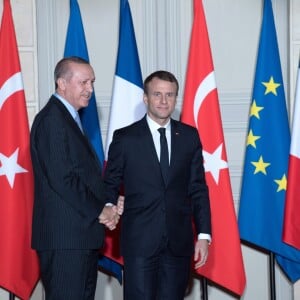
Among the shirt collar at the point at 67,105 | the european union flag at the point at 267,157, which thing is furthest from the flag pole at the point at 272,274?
the shirt collar at the point at 67,105

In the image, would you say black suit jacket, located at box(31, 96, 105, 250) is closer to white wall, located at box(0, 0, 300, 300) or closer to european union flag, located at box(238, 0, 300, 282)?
european union flag, located at box(238, 0, 300, 282)

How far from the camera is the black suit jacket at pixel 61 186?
2840 millimetres

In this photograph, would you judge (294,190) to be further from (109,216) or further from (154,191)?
(109,216)

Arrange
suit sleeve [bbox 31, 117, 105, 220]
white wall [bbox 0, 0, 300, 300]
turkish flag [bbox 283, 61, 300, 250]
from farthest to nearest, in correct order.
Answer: white wall [bbox 0, 0, 300, 300]
turkish flag [bbox 283, 61, 300, 250]
suit sleeve [bbox 31, 117, 105, 220]

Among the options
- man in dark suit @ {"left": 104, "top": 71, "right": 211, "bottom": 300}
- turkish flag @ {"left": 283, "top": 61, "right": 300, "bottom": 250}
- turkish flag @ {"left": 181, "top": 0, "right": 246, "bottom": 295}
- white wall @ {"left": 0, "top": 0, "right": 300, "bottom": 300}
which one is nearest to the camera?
man in dark suit @ {"left": 104, "top": 71, "right": 211, "bottom": 300}

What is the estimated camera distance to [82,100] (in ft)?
9.95

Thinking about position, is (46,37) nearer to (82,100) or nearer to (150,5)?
Result: (150,5)

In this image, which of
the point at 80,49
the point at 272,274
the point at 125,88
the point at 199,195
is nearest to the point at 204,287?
the point at 272,274

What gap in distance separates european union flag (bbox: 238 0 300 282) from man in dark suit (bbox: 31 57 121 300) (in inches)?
42.7

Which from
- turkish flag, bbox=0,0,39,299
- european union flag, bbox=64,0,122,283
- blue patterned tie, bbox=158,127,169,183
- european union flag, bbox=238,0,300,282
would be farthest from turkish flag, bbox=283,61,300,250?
turkish flag, bbox=0,0,39,299

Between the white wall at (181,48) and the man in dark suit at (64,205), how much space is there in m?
1.32

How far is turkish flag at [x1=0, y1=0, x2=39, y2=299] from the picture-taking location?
147 inches

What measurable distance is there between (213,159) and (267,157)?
305mm

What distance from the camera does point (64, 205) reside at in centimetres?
288
